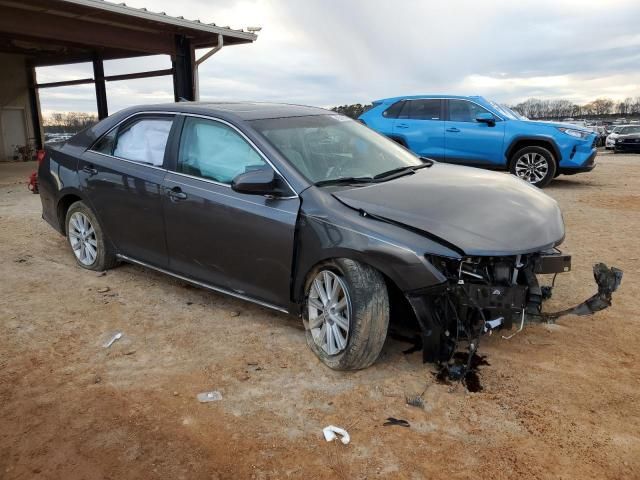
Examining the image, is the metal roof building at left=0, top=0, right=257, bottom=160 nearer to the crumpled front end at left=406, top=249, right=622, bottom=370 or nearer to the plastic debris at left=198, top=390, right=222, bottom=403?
the plastic debris at left=198, top=390, right=222, bottom=403

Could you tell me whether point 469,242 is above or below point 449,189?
A: below

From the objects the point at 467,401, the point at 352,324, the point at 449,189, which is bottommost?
the point at 467,401

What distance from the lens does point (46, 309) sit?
169 inches

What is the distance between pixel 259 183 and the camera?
3.38 metres

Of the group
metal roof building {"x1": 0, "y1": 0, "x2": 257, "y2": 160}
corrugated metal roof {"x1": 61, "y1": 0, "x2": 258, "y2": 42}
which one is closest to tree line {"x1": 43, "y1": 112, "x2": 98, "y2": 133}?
metal roof building {"x1": 0, "y1": 0, "x2": 257, "y2": 160}

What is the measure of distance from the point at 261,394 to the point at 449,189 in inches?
70.2

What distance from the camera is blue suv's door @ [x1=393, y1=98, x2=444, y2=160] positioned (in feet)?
34.3

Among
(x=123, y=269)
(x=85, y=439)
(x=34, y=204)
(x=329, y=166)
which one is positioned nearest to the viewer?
(x=85, y=439)

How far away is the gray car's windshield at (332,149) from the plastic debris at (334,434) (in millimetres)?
1565

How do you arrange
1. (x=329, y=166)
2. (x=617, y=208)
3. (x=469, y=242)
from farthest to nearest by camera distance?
(x=617, y=208)
(x=329, y=166)
(x=469, y=242)

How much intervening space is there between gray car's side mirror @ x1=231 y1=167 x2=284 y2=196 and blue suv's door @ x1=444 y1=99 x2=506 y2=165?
754 cm

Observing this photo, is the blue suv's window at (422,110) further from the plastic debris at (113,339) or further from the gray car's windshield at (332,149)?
the plastic debris at (113,339)

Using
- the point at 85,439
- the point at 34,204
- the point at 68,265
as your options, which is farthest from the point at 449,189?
the point at 34,204

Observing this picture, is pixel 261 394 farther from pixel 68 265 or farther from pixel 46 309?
pixel 68 265
